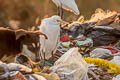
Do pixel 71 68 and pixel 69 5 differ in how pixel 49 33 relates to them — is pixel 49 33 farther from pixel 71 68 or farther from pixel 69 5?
pixel 69 5

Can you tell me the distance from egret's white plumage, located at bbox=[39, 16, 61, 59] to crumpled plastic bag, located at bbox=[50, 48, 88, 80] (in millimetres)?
524

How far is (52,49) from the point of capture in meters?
3.81

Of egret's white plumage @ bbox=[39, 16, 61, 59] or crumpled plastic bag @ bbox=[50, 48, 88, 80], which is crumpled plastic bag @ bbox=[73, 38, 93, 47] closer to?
egret's white plumage @ bbox=[39, 16, 61, 59]

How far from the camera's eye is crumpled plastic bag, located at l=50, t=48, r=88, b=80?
2.85 metres

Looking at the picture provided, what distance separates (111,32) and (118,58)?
4.88ft

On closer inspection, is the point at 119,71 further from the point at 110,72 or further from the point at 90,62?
the point at 90,62

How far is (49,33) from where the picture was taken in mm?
3502

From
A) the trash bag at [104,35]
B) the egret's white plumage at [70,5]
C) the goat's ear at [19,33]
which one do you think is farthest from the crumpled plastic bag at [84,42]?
the goat's ear at [19,33]

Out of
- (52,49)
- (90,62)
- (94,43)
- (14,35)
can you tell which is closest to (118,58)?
(90,62)

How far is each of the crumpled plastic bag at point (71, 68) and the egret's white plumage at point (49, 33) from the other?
524 mm

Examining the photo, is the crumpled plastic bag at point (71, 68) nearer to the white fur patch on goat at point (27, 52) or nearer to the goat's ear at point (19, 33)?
the white fur patch on goat at point (27, 52)

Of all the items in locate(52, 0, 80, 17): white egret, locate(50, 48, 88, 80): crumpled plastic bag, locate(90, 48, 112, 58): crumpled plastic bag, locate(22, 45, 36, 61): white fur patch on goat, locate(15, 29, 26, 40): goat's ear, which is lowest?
locate(90, 48, 112, 58): crumpled plastic bag

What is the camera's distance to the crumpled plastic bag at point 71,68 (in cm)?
285

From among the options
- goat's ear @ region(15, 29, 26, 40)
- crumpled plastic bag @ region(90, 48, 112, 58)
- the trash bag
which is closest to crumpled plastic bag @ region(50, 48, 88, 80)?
goat's ear @ region(15, 29, 26, 40)
